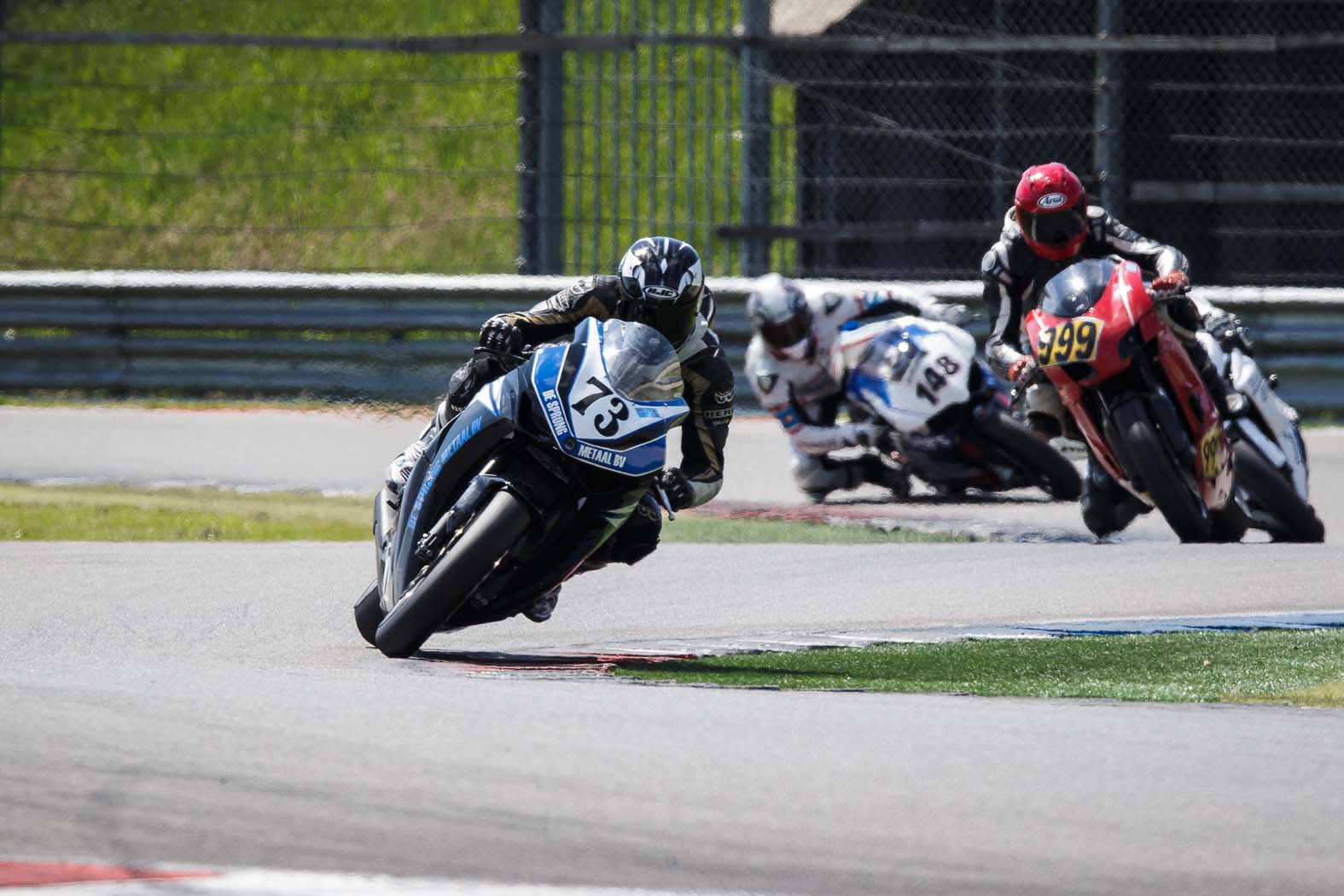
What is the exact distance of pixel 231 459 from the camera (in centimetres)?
1178

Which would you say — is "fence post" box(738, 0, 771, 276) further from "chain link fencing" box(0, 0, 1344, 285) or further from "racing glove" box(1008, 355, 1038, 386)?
"racing glove" box(1008, 355, 1038, 386)

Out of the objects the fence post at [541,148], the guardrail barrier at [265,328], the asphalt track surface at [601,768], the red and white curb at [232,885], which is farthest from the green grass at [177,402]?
the red and white curb at [232,885]

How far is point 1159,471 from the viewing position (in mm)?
8633

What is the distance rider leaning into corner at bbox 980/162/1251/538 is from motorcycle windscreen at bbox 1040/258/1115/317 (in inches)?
7.6

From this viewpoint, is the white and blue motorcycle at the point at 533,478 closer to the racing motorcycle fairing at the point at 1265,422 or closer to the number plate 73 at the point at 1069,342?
the number plate 73 at the point at 1069,342

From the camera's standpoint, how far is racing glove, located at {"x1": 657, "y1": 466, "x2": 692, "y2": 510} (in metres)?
6.35

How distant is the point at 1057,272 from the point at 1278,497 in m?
1.22

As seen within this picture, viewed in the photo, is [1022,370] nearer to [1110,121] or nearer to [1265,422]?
[1265,422]

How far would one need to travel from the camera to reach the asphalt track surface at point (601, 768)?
3.81 m

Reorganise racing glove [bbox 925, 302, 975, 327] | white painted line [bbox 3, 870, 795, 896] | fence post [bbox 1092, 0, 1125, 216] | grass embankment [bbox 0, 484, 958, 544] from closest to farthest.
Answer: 1. white painted line [bbox 3, 870, 795, 896]
2. grass embankment [bbox 0, 484, 958, 544]
3. racing glove [bbox 925, 302, 975, 327]
4. fence post [bbox 1092, 0, 1125, 216]

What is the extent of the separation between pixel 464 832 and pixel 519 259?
10592mm

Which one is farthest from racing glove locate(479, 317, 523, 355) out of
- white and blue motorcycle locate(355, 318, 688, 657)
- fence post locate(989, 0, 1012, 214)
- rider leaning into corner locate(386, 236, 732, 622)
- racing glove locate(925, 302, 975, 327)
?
fence post locate(989, 0, 1012, 214)

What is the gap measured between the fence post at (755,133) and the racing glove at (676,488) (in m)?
7.95

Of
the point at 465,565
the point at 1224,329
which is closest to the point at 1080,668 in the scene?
the point at 465,565
